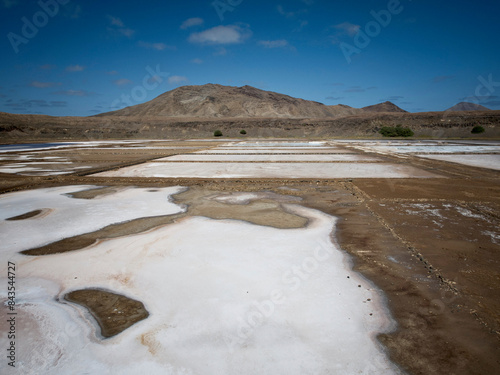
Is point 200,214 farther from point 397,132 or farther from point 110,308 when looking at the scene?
point 397,132

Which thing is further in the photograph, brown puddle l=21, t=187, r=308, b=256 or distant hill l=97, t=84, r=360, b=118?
distant hill l=97, t=84, r=360, b=118

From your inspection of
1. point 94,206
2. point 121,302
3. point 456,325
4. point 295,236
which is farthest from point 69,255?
point 456,325

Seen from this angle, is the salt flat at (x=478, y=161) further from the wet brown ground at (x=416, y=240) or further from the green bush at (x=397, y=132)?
the green bush at (x=397, y=132)

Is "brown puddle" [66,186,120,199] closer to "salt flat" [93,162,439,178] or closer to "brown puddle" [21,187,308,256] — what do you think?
"brown puddle" [21,187,308,256]

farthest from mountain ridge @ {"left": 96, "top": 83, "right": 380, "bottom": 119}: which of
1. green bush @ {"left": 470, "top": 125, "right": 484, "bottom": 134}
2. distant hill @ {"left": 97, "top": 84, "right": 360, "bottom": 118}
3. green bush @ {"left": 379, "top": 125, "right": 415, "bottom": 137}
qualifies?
green bush @ {"left": 470, "top": 125, "right": 484, "bottom": 134}

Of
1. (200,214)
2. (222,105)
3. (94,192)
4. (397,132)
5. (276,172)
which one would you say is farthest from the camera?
(222,105)

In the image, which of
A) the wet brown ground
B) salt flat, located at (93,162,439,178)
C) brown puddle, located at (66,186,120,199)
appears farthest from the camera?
salt flat, located at (93,162,439,178)

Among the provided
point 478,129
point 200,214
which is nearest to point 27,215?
point 200,214
